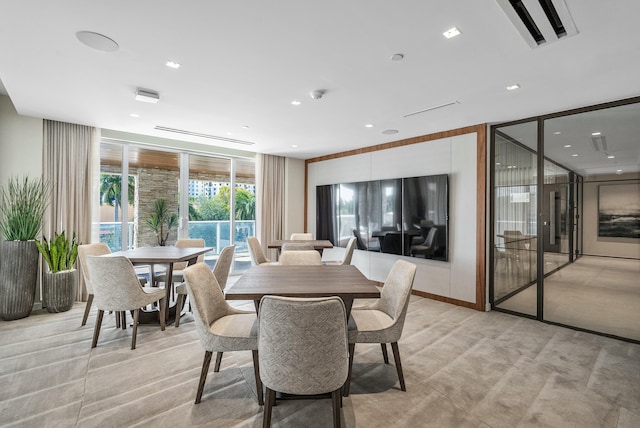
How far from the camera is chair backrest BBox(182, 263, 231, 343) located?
6.50ft

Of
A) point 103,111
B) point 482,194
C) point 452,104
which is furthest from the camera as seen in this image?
point 482,194

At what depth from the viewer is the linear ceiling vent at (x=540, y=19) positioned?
5.91 ft

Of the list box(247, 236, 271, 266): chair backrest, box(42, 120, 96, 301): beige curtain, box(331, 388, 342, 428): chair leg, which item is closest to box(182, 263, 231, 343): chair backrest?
box(331, 388, 342, 428): chair leg

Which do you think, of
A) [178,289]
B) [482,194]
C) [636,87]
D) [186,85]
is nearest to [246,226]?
[178,289]

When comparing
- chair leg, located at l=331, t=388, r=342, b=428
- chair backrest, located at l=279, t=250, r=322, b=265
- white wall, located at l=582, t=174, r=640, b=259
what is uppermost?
white wall, located at l=582, t=174, r=640, b=259

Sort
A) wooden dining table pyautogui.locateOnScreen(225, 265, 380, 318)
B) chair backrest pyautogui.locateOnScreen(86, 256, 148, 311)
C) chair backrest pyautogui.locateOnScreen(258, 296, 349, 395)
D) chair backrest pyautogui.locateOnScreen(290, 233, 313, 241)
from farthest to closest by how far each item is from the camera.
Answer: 1. chair backrest pyautogui.locateOnScreen(290, 233, 313, 241)
2. chair backrest pyautogui.locateOnScreen(86, 256, 148, 311)
3. wooden dining table pyautogui.locateOnScreen(225, 265, 380, 318)
4. chair backrest pyautogui.locateOnScreen(258, 296, 349, 395)

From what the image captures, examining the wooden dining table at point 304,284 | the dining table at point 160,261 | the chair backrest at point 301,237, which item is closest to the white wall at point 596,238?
the wooden dining table at point 304,284

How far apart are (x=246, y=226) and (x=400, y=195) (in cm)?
332

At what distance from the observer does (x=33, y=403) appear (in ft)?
6.86

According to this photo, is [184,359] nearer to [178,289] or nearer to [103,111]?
[178,289]

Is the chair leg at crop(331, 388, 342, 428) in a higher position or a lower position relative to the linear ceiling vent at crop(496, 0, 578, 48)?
lower

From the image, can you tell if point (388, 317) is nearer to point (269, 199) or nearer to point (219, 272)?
point (219, 272)

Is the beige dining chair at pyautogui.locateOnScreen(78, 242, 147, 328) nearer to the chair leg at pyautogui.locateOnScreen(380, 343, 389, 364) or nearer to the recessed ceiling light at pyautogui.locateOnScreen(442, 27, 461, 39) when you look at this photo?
the chair leg at pyautogui.locateOnScreen(380, 343, 389, 364)

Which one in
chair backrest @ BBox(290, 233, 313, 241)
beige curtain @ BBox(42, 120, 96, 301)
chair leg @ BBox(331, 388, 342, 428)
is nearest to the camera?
chair leg @ BBox(331, 388, 342, 428)
